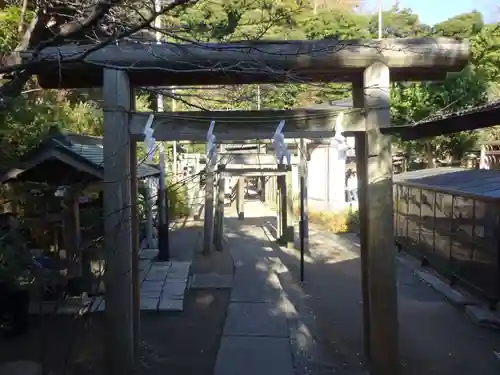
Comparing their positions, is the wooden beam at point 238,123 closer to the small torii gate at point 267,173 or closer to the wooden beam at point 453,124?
the wooden beam at point 453,124

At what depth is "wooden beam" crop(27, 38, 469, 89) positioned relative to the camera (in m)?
4.97

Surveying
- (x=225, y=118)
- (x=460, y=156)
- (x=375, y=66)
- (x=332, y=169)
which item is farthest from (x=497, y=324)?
(x=332, y=169)

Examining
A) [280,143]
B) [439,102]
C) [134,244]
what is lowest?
[134,244]

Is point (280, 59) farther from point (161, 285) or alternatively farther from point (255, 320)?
point (161, 285)

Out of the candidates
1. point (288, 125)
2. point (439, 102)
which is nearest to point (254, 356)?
point (288, 125)

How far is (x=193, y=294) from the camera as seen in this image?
9.88 m

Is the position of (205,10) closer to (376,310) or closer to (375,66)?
(375,66)

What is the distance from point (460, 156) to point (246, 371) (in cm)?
1390

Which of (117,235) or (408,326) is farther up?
(117,235)

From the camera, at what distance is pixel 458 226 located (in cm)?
983

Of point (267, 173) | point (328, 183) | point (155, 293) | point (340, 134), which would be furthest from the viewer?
point (328, 183)

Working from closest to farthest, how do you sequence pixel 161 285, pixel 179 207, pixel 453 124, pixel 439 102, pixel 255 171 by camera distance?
pixel 453 124, pixel 161 285, pixel 255 171, pixel 439 102, pixel 179 207

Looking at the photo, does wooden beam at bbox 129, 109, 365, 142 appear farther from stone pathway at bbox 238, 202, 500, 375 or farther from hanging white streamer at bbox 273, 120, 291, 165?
stone pathway at bbox 238, 202, 500, 375

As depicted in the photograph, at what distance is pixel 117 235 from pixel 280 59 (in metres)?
2.22
